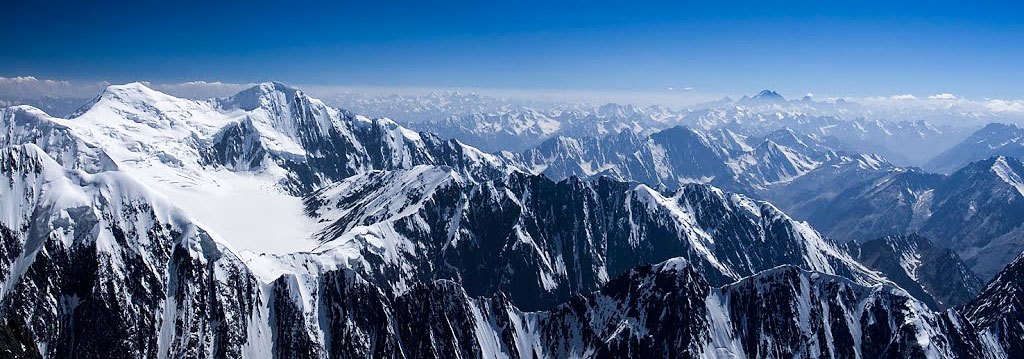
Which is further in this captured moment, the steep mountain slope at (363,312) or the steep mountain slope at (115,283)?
the steep mountain slope at (363,312)

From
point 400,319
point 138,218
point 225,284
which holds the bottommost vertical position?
point 400,319

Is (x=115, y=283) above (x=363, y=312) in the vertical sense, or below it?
above

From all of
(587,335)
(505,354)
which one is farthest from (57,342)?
(587,335)

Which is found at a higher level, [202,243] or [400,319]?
[202,243]

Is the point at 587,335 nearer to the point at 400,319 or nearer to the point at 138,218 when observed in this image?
the point at 400,319

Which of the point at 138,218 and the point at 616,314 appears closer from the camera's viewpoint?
the point at 616,314

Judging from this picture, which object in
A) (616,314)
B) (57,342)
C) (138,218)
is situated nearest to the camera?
(57,342)

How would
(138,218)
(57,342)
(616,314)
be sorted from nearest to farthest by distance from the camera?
(57,342) → (616,314) → (138,218)

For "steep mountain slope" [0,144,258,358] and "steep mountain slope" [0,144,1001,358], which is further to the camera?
"steep mountain slope" [0,144,1001,358]

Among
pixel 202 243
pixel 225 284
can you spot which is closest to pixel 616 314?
pixel 225 284

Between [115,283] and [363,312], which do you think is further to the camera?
[363,312]
